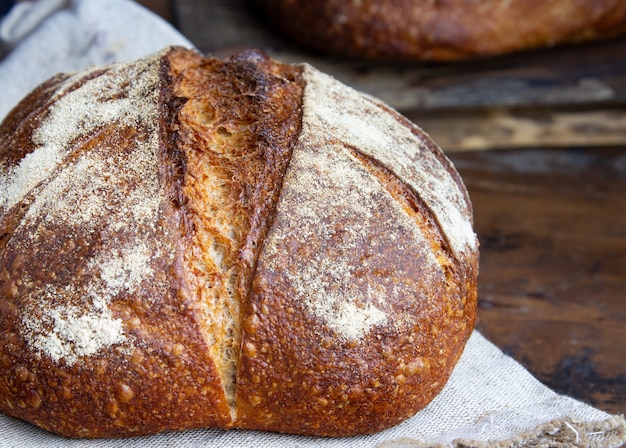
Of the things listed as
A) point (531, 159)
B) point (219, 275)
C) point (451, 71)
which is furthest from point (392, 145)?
point (531, 159)

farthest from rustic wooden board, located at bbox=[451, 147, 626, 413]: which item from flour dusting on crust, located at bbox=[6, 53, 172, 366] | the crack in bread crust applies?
flour dusting on crust, located at bbox=[6, 53, 172, 366]

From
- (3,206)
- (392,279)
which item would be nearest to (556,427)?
(392,279)

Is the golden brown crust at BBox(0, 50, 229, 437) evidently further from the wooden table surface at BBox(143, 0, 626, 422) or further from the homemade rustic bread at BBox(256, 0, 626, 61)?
the homemade rustic bread at BBox(256, 0, 626, 61)

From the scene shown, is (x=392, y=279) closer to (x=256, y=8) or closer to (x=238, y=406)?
(x=238, y=406)

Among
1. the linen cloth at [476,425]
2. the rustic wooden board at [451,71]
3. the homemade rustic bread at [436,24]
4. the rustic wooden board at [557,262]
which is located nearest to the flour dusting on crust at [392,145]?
the linen cloth at [476,425]

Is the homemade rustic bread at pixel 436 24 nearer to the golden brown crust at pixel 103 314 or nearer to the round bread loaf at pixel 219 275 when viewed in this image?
the round bread loaf at pixel 219 275

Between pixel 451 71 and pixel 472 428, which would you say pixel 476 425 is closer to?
pixel 472 428

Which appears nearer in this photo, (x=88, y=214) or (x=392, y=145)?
(x=88, y=214)
